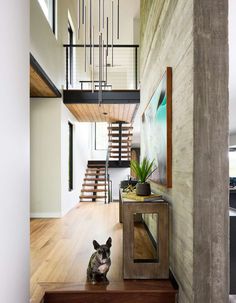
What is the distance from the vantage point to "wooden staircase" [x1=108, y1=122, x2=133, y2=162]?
8719 millimetres

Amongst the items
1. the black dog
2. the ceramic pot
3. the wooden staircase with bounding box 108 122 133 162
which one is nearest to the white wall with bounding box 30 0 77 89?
the ceramic pot

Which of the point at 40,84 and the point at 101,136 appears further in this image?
the point at 101,136

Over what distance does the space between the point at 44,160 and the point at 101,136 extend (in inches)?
247

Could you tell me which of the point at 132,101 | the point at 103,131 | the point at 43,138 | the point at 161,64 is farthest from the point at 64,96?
the point at 103,131

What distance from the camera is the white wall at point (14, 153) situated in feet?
4.83

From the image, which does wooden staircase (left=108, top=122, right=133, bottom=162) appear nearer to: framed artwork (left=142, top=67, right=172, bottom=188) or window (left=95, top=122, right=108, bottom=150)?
window (left=95, top=122, right=108, bottom=150)

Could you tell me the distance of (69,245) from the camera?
3.38 metres

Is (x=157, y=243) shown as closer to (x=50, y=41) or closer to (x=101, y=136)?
(x=50, y=41)

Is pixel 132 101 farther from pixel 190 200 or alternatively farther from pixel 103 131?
pixel 103 131

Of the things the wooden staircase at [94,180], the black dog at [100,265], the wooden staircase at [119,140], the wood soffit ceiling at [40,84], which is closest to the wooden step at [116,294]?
the black dog at [100,265]

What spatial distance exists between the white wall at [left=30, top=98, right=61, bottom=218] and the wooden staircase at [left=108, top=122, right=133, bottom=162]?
12.0 ft

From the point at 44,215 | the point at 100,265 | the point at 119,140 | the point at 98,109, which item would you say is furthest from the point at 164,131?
the point at 119,140

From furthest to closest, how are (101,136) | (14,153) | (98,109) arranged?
(101,136)
(98,109)
(14,153)

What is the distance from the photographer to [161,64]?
2807mm
